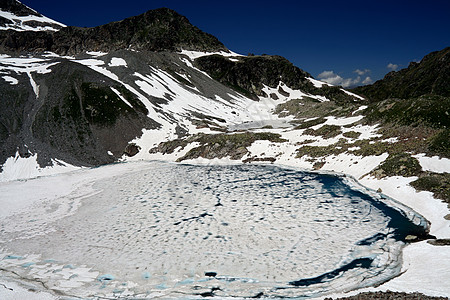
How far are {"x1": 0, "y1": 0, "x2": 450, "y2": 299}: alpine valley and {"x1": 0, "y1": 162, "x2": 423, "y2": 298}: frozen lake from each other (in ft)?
0.43

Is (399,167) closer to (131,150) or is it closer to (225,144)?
(225,144)

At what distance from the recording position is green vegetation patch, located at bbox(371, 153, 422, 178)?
25938 mm

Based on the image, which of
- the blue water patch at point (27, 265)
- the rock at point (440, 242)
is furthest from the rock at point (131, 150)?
the rock at point (440, 242)

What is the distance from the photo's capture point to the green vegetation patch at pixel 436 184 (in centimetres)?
2088

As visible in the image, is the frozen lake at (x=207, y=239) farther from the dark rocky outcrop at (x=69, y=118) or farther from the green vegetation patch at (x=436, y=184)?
the dark rocky outcrop at (x=69, y=118)

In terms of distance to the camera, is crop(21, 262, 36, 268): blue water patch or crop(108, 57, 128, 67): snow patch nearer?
crop(21, 262, 36, 268): blue water patch

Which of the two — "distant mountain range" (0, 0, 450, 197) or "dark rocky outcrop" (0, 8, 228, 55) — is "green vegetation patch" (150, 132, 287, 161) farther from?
"dark rocky outcrop" (0, 8, 228, 55)

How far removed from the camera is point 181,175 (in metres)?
38.8

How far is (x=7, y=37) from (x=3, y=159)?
184 meters

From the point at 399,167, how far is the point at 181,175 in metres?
26.3

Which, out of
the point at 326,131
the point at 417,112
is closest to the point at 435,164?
the point at 417,112

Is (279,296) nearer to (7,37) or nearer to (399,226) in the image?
(399,226)

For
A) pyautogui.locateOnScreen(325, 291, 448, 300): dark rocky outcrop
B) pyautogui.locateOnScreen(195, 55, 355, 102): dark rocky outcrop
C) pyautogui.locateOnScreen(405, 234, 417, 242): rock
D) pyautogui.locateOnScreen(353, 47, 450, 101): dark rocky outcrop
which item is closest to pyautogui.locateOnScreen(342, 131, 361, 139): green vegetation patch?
pyautogui.locateOnScreen(405, 234, 417, 242): rock

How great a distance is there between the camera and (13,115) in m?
61.4
